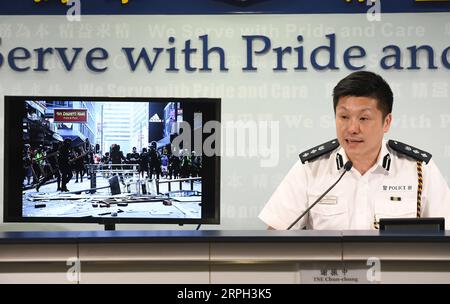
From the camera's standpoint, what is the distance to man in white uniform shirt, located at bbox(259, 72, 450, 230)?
251cm

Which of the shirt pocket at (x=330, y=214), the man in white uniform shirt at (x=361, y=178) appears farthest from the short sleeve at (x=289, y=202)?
the shirt pocket at (x=330, y=214)

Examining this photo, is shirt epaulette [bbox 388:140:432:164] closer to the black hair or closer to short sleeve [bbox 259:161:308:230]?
the black hair

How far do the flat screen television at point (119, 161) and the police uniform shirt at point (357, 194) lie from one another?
696 millimetres

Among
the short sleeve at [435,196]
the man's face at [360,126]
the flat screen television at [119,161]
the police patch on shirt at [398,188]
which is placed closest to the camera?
the short sleeve at [435,196]

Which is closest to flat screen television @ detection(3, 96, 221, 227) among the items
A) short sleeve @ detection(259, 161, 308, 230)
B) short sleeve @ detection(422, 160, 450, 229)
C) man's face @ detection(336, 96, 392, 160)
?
short sleeve @ detection(259, 161, 308, 230)

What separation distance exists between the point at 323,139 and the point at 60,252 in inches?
111

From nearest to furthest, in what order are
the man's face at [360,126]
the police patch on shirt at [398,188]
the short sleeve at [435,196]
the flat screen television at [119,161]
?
the short sleeve at [435,196], the police patch on shirt at [398,188], the man's face at [360,126], the flat screen television at [119,161]

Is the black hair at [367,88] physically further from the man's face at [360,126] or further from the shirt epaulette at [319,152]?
the shirt epaulette at [319,152]

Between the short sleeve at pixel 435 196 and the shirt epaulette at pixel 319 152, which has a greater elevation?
the shirt epaulette at pixel 319 152

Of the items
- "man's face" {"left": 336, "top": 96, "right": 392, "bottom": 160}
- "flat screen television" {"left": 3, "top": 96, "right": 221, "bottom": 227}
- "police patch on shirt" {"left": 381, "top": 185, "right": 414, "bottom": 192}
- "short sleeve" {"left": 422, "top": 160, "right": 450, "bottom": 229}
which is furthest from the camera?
"flat screen television" {"left": 3, "top": 96, "right": 221, "bottom": 227}

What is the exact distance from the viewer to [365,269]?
1.37 metres

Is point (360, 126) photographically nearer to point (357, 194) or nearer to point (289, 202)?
point (357, 194)

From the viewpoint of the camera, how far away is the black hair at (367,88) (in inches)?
109

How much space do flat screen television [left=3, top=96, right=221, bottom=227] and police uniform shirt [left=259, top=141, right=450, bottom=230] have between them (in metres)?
0.70
